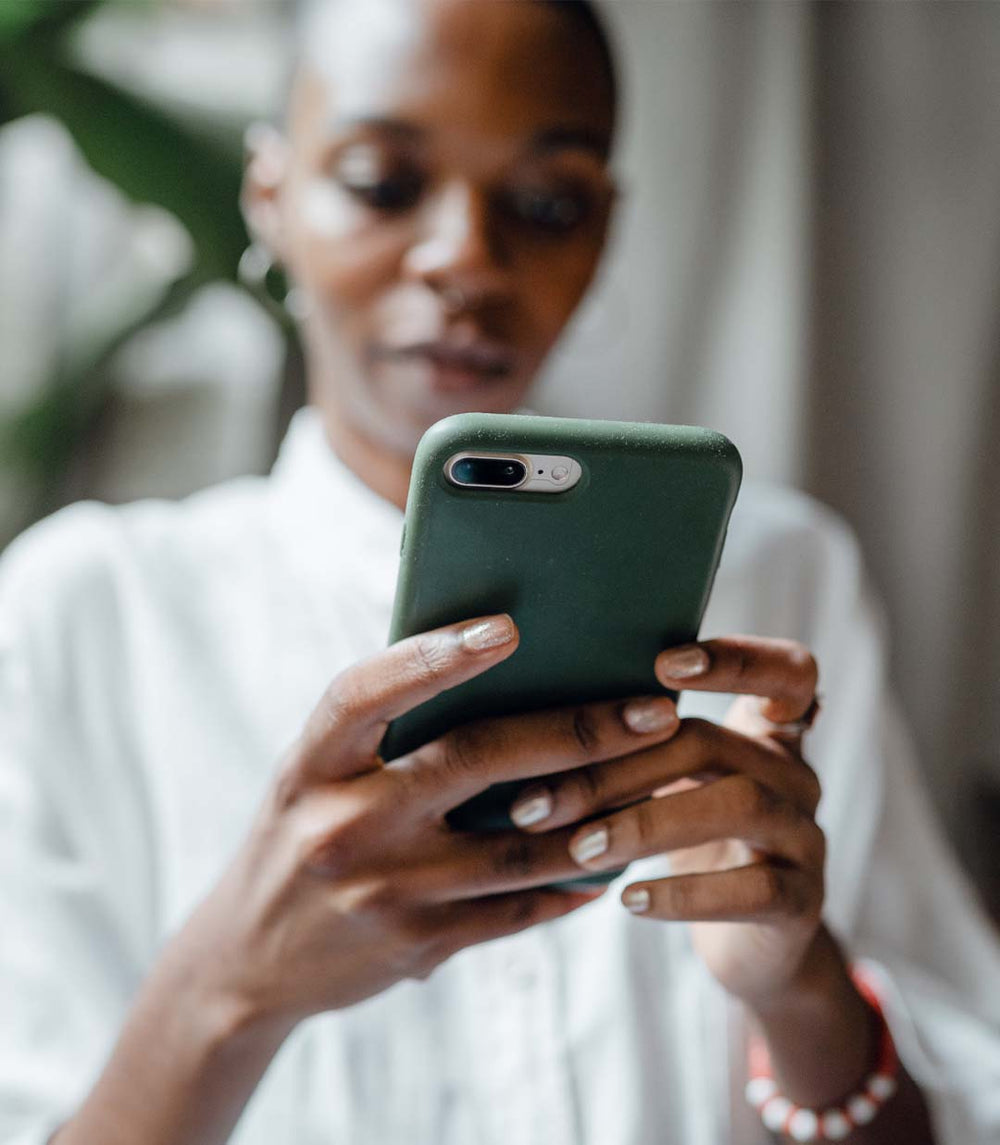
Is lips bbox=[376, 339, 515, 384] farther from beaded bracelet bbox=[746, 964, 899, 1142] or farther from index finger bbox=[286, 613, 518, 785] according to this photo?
Result: beaded bracelet bbox=[746, 964, 899, 1142]

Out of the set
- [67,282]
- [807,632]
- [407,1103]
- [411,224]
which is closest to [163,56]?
[67,282]

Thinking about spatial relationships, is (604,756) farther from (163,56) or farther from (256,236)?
(163,56)

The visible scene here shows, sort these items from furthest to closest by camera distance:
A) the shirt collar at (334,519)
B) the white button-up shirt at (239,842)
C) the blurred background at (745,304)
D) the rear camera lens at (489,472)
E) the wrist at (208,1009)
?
the blurred background at (745,304) < the shirt collar at (334,519) < the white button-up shirt at (239,842) < the wrist at (208,1009) < the rear camera lens at (489,472)

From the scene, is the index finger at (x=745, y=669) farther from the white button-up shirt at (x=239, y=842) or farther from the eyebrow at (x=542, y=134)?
the eyebrow at (x=542, y=134)

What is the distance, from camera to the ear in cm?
67

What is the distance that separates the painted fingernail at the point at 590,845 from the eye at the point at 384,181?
1.11ft

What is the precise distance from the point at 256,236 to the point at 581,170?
24cm

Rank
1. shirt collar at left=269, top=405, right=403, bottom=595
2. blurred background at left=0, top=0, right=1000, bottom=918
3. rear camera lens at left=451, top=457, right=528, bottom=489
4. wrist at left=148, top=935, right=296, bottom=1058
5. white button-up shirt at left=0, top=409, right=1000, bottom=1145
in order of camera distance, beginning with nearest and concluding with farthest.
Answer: rear camera lens at left=451, top=457, right=528, bottom=489
wrist at left=148, top=935, right=296, bottom=1058
white button-up shirt at left=0, top=409, right=1000, bottom=1145
shirt collar at left=269, top=405, right=403, bottom=595
blurred background at left=0, top=0, right=1000, bottom=918

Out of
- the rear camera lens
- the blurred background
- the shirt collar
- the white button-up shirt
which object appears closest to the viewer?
the rear camera lens

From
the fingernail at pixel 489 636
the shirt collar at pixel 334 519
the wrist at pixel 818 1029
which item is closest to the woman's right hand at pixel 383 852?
the fingernail at pixel 489 636

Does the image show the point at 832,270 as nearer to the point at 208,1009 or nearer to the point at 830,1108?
the point at 830,1108

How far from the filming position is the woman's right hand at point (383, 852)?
358mm

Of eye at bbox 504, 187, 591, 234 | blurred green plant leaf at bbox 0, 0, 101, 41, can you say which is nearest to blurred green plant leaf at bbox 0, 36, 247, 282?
blurred green plant leaf at bbox 0, 0, 101, 41

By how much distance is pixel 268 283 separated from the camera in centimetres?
74
